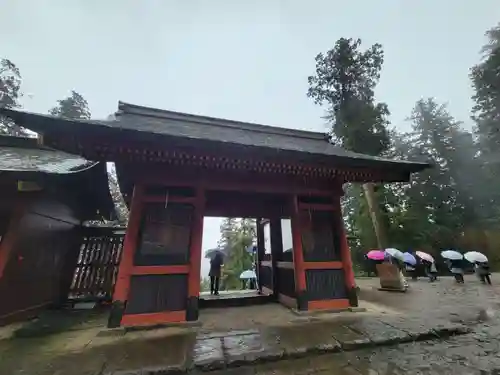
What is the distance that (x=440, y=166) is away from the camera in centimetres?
2031

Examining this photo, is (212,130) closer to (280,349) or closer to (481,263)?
(280,349)

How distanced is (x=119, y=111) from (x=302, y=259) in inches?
226

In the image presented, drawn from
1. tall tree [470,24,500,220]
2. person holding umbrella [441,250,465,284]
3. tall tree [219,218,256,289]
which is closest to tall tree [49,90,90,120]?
tall tree [219,218,256,289]

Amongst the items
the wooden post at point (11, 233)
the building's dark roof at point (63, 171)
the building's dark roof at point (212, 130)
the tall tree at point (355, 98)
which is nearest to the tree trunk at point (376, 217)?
the tall tree at point (355, 98)

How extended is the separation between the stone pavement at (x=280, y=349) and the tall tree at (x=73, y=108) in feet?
72.0

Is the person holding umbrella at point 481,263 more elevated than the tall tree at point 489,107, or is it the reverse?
the tall tree at point 489,107

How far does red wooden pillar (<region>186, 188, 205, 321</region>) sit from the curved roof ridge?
3.20 metres

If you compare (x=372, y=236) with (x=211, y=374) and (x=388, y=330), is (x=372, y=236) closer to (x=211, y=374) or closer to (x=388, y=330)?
(x=388, y=330)

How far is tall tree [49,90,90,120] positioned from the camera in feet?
68.8

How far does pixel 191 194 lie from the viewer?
207 inches

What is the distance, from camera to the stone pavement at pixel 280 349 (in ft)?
9.64

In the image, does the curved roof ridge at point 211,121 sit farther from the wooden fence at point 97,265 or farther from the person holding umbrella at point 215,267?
the person holding umbrella at point 215,267

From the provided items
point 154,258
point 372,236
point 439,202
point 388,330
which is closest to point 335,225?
point 388,330

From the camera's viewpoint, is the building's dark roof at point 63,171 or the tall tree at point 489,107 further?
the tall tree at point 489,107
